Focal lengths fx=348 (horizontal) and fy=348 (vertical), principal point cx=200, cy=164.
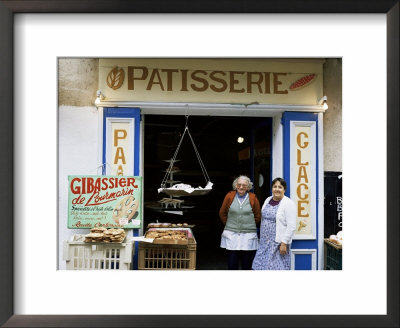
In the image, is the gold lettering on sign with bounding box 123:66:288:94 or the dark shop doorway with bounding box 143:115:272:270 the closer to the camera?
the gold lettering on sign with bounding box 123:66:288:94

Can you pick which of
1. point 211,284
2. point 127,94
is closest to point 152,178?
point 127,94

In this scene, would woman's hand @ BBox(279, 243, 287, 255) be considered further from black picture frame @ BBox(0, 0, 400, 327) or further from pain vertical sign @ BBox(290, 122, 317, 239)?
black picture frame @ BBox(0, 0, 400, 327)

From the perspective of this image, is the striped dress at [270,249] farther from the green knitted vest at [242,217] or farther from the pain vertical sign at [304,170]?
the pain vertical sign at [304,170]

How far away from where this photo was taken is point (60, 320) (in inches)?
104

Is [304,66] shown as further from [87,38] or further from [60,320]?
[60,320]

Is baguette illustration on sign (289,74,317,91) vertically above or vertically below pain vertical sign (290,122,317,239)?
above

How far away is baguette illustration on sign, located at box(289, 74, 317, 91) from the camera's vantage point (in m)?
5.28

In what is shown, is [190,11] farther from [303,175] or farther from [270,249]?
[303,175]

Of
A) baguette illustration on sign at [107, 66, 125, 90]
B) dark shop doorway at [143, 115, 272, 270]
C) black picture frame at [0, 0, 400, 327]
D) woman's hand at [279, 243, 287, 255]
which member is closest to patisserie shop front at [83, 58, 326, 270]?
baguette illustration on sign at [107, 66, 125, 90]

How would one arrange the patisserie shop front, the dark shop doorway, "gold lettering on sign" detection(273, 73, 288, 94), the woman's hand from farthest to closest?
the dark shop doorway → "gold lettering on sign" detection(273, 73, 288, 94) → the patisserie shop front → the woman's hand

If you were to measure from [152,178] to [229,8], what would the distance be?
634 centimetres

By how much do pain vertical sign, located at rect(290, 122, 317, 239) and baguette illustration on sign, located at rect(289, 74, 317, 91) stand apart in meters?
0.58

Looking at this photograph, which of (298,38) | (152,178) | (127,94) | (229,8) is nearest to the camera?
(229,8)

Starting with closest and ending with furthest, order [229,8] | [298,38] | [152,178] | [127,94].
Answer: [229,8] < [298,38] < [127,94] < [152,178]
